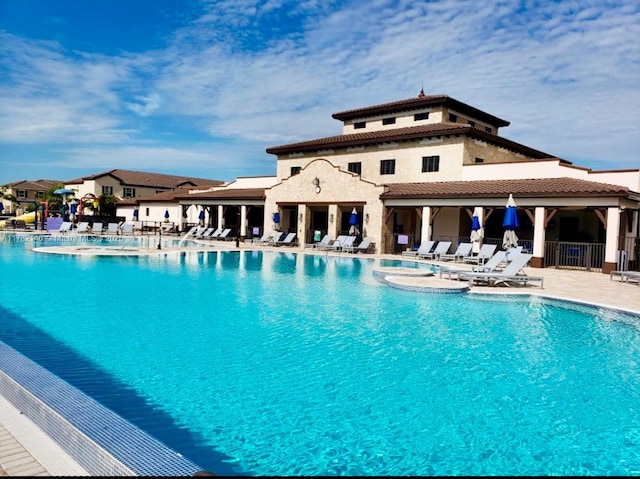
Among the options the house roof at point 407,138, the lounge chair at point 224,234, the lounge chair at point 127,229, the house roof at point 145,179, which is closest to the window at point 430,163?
the house roof at point 407,138

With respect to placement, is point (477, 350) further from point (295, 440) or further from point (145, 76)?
point (145, 76)

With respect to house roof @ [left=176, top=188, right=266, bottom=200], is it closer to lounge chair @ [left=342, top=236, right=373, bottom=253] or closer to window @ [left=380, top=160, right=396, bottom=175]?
window @ [left=380, top=160, right=396, bottom=175]

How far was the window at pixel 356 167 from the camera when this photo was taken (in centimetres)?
3286

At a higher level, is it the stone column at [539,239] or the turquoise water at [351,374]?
the stone column at [539,239]

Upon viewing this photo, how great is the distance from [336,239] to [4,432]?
2571cm

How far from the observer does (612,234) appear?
20.0 metres

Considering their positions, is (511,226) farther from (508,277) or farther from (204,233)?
(204,233)

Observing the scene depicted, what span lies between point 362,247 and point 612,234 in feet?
39.8

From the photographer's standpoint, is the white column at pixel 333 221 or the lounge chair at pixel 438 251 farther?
the white column at pixel 333 221

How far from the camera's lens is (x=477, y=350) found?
8.28 metres

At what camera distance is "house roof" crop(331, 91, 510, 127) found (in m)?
32.5

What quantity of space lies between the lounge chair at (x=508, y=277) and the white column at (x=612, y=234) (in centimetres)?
626

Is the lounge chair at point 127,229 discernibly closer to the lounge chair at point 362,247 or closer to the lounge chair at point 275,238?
the lounge chair at point 275,238

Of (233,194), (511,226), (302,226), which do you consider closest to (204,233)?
(233,194)
